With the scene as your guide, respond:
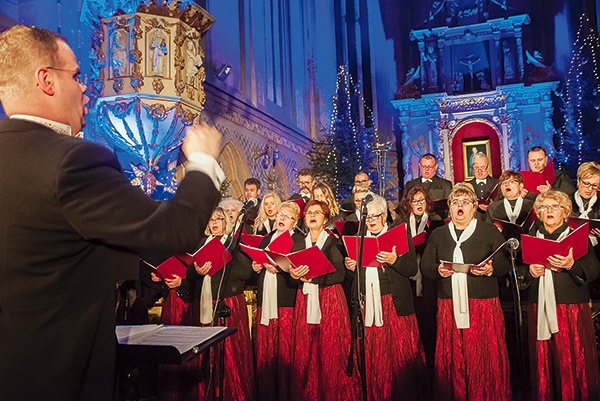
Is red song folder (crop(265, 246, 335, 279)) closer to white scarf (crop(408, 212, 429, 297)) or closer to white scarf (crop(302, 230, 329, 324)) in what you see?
white scarf (crop(302, 230, 329, 324))

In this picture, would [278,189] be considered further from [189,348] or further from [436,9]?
[189,348]

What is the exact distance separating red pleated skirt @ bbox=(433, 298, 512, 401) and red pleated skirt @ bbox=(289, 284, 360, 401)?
686 mm

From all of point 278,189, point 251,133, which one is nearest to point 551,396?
point 251,133

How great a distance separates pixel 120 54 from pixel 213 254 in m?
3.62

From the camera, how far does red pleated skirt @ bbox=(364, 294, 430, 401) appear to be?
429 cm

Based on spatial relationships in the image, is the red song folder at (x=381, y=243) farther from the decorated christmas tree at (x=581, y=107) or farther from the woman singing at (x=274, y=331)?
the decorated christmas tree at (x=581, y=107)

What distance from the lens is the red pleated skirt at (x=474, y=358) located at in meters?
3.98

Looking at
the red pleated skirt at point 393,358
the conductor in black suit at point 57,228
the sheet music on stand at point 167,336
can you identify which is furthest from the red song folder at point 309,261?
the conductor in black suit at point 57,228

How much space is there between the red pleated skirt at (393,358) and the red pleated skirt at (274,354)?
67 centimetres

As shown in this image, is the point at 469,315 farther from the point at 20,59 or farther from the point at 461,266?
the point at 20,59

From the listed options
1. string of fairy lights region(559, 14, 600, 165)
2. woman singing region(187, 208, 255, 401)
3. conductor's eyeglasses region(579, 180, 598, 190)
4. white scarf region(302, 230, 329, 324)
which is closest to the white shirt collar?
woman singing region(187, 208, 255, 401)

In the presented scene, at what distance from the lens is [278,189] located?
43.3ft

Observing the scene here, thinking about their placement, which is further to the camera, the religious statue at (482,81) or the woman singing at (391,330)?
the religious statue at (482,81)

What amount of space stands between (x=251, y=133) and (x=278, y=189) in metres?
1.85
